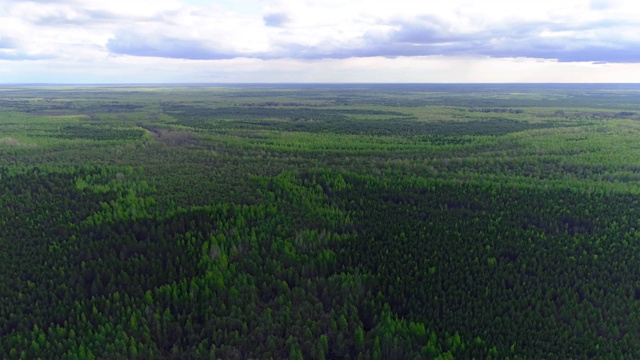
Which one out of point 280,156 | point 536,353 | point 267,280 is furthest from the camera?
point 280,156

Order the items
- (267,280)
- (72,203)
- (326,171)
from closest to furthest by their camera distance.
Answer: (267,280), (72,203), (326,171)

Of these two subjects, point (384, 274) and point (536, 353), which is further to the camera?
point (384, 274)

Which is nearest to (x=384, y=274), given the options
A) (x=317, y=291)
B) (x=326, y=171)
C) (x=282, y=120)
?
(x=317, y=291)

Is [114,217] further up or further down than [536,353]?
further up

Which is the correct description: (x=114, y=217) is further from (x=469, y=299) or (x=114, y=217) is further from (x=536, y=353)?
(x=536, y=353)

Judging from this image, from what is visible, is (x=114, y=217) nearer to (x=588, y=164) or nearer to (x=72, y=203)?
(x=72, y=203)

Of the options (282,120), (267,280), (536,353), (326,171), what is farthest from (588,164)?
(282,120)
